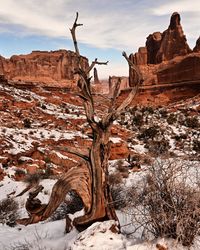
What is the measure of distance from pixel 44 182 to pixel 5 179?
2.13 metres

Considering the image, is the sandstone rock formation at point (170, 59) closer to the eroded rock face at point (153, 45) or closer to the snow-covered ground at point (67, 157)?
the eroded rock face at point (153, 45)

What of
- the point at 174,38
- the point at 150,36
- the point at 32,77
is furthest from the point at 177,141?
the point at 32,77

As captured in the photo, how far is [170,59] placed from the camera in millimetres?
65500

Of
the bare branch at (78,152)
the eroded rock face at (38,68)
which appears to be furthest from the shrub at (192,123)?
the eroded rock face at (38,68)

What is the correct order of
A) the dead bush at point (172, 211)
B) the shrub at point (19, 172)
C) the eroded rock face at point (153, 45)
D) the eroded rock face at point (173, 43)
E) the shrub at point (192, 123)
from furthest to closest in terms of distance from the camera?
1. the eroded rock face at point (153, 45)
2. the eroded rock face at point (173, 43)
3. the shrub at point (192, 123)
4. the shrub at point (19, 172)
5. the dead bush at point (172, 211)

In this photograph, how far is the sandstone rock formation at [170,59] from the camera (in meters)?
56.3

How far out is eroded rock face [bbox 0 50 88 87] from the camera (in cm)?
8788

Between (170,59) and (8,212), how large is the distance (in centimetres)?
6016

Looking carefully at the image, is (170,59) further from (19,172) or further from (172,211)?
(172,211)

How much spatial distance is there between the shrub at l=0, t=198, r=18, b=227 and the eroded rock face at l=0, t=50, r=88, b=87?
77253 millimetres

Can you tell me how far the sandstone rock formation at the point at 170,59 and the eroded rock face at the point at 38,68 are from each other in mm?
22303

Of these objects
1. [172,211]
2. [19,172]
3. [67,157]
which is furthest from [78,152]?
[67,157]

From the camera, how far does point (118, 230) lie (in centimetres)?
491

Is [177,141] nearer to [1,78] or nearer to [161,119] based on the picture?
[161,119]
